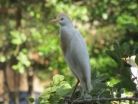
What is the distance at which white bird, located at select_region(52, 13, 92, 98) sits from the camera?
225cm

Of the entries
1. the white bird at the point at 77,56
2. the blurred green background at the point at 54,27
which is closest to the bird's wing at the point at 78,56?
the white bird at the point at 77,56

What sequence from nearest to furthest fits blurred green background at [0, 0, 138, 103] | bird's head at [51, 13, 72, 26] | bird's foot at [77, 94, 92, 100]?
bird's foot at [77, 94, 92, 100]
bird's head at [51, 13, 72, 26]
blurred green background at [0, 0, 138, 103]

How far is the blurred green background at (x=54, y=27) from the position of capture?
6.88m

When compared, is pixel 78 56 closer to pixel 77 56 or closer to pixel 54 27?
pixel 77 56

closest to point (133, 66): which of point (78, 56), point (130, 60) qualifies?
point (130, 60)

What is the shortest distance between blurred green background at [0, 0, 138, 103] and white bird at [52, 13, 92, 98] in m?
4.37

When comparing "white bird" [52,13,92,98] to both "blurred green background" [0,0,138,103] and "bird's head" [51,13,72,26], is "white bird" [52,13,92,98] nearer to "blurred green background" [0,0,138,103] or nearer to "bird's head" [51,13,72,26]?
"bird's head" [51,13,72,26]

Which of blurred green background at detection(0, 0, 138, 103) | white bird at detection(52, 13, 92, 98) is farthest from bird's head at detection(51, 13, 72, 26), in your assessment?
blurred green background at detection(0, 0, 138, 103)

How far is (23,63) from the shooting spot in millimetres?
6727

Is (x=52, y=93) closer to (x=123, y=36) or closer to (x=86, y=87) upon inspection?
(x=86, y=87)

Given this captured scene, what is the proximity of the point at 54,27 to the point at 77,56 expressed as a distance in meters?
4.92

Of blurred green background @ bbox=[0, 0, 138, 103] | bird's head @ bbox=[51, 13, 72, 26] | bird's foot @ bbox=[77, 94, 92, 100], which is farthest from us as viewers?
blurred green background @ bbox=[0, 0, 138, 103]

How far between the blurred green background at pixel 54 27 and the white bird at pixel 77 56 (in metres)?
4.37

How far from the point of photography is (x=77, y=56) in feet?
7.41
